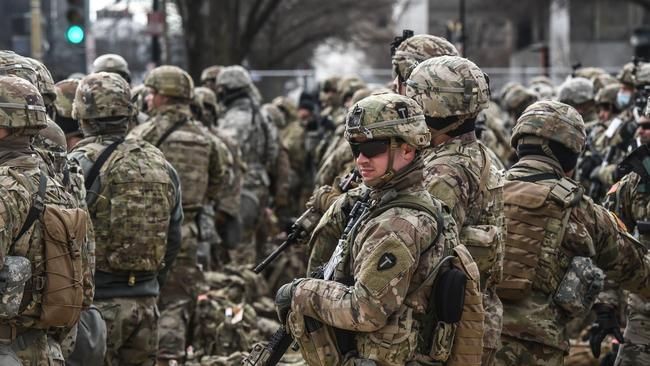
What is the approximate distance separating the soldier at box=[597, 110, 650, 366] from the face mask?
4.52m

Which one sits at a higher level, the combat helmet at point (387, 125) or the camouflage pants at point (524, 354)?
the combat helmet at point (387, 125)

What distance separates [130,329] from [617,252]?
10.5 feet

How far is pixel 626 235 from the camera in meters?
7.50

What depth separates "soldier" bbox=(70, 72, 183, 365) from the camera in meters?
8.19

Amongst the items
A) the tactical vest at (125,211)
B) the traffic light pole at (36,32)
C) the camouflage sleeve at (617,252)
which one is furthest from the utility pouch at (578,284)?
the traffic light pole at (36,32)

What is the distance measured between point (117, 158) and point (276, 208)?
10331mm

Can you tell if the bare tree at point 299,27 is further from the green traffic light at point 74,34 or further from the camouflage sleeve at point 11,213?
the camouflage sleeve at point 11,213

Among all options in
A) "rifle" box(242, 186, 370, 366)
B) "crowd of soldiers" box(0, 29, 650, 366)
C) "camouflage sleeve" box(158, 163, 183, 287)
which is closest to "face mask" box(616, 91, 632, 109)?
"crowd of soldiers" box(0, 29, 650, 366)

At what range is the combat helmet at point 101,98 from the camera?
8.31 metres

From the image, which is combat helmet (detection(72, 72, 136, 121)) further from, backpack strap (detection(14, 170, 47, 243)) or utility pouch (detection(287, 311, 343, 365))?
utility pouch (detection(287, 311, 343, 365))

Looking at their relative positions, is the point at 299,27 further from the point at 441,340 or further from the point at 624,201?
the point at 441,340

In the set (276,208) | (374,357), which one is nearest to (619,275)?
(374,357)

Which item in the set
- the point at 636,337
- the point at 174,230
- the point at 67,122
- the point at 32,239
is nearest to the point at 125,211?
the point at 174,230

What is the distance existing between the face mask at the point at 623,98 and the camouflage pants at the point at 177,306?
4.95m
